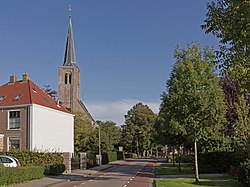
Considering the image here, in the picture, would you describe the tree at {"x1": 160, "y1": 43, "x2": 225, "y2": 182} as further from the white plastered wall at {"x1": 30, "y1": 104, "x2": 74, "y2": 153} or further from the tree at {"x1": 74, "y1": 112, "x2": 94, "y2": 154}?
the tree at {"x1": 74, "y1": 112, "x2": 94, "y2": 154}

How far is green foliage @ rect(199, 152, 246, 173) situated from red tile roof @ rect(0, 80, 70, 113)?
18675mm

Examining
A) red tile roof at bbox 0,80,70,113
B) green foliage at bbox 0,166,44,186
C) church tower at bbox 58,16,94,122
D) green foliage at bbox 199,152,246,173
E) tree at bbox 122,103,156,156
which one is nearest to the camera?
green foliage at bbox 0,166,44,186

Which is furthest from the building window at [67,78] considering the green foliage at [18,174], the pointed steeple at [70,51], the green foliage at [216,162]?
the green foliage at [18,174]

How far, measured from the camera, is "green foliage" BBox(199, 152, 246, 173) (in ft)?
102

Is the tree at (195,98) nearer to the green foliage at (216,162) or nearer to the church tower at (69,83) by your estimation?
the green foliage at (216,162)

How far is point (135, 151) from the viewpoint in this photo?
320 feet

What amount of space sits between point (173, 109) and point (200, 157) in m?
10.0

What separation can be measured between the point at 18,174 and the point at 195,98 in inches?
441

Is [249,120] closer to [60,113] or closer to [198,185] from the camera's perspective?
[198,185]

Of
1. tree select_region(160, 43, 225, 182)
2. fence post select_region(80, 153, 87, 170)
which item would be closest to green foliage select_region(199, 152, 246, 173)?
tree select_region(160, 43, 225, 182)

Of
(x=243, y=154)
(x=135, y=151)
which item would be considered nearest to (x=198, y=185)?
(x=243, y=154)

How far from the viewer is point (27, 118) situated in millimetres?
40062

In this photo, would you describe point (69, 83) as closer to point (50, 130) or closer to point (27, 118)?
point (50, 130)

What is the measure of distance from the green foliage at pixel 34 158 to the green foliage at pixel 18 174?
2149 millimetres
